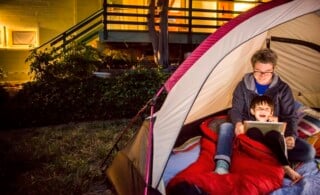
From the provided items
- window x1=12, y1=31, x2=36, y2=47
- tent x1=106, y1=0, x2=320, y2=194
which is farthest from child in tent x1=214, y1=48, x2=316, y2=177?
window x1=12, y1=31, x2=36, y2=47

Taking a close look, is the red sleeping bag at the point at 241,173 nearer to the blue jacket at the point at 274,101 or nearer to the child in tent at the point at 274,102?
the child in tent at the point at 274,102

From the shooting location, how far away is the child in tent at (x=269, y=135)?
3537mm

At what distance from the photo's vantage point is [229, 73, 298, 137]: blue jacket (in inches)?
160

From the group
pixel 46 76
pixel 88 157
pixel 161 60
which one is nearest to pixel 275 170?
pixel 88 157

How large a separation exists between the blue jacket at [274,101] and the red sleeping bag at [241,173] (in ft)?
1.21

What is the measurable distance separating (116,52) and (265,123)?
381 inches

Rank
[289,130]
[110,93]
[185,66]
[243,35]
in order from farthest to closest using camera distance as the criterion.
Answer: [110,93], [289,130], [185,66], [243,35]

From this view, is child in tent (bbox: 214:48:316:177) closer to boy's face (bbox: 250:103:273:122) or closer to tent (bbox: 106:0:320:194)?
boy's face (bbox: 250:103:273:122)

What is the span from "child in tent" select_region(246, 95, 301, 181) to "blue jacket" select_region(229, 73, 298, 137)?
86 mm

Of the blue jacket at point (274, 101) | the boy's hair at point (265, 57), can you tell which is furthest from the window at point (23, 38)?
the boy's hair at point (265, 57)

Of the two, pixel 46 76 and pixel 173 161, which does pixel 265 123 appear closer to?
pixel 173 161

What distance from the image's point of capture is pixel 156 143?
3.39m

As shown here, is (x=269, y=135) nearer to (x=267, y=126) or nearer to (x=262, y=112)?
(x=267, y=126)

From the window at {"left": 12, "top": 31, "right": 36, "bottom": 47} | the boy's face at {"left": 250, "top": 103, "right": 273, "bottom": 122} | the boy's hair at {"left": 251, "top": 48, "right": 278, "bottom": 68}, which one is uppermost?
the window at {"left": 12, "top": 31, "right": 36, "bottom": 47}
